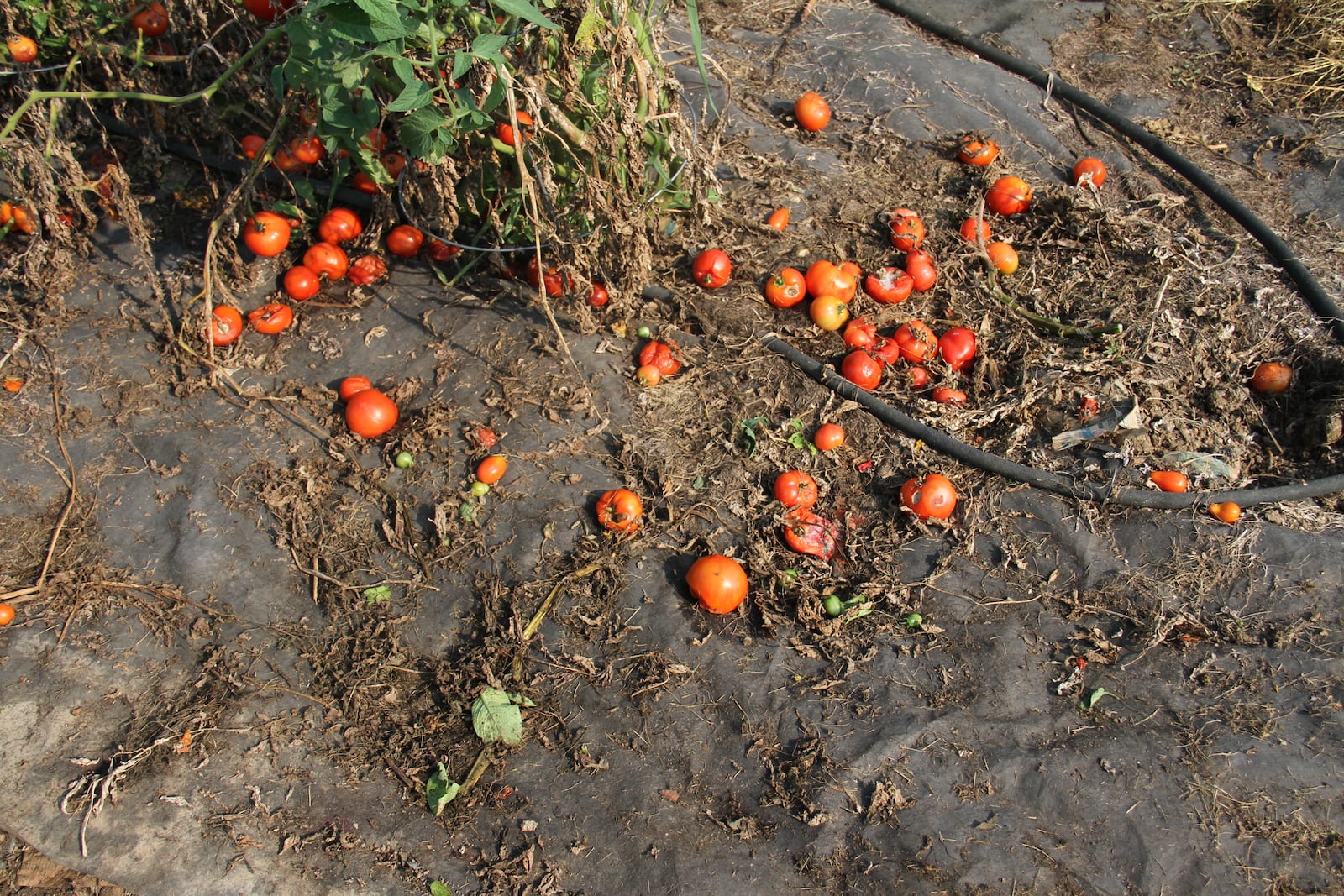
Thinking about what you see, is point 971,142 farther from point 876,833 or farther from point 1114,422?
point 876,833

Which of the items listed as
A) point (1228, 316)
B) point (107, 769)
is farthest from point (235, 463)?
point (1228, 316)

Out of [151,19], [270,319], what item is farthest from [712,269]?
[151,19]

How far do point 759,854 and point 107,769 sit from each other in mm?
2477

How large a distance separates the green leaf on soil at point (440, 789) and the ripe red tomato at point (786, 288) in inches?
110

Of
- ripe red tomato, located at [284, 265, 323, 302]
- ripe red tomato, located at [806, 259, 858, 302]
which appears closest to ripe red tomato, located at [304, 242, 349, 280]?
ripe red tomato, located at [284, 265, 323, 302]

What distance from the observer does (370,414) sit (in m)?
3.93

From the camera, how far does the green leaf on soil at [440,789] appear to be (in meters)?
3.05

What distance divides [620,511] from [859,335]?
1.63 m

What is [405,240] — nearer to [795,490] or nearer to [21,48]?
[21,48]

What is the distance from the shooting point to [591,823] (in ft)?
9.86

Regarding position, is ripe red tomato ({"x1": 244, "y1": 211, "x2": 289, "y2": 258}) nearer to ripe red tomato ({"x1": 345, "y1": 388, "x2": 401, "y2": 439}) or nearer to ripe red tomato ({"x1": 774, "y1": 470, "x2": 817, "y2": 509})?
ripe red tomato ({"x1": 345, "y1": 388, "x2": 401, "y2": 439})

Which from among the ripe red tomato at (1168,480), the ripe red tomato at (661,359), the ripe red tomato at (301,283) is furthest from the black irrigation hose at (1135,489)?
the ripe red tomato at (301,283)

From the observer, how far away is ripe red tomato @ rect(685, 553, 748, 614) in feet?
11.1

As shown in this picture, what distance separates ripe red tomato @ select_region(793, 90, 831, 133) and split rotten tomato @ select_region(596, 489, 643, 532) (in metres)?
3.09
